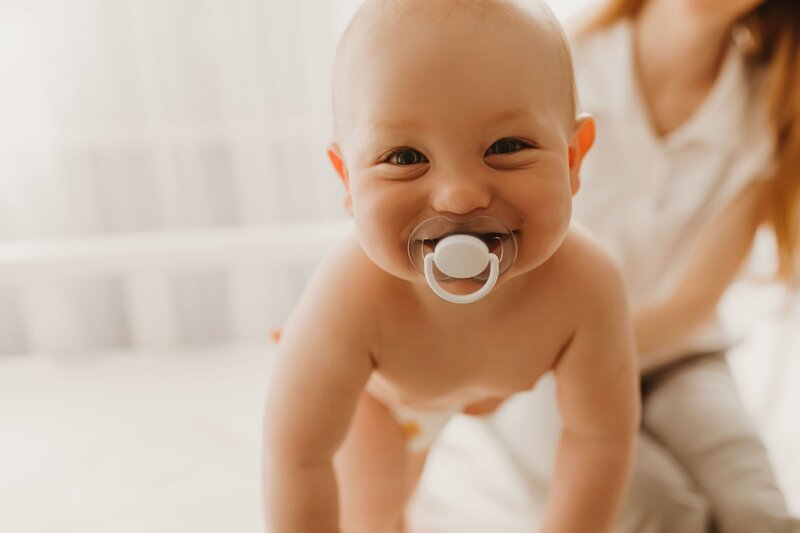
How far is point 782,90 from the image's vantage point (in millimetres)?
930

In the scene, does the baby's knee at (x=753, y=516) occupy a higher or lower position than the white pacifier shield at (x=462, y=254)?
lower

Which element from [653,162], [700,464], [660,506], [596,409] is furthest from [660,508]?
[653,162]

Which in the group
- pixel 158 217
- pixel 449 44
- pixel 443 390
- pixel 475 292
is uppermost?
pixel 449 44

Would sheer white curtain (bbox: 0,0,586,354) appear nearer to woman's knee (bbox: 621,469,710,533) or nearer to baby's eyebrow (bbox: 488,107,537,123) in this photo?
woman's knee (bbox: 621,469,710,533)

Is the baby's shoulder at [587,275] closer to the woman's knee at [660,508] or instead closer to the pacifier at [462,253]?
the pacifier at [462,253]

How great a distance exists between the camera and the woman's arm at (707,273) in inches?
36.2

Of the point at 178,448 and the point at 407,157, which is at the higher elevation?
the point at 407,157

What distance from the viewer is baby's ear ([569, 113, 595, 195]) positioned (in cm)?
49

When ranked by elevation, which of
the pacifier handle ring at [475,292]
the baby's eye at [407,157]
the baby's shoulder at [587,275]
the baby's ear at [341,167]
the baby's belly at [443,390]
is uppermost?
the baby's eye at [407,157]

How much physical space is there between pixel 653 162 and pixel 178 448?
65cm

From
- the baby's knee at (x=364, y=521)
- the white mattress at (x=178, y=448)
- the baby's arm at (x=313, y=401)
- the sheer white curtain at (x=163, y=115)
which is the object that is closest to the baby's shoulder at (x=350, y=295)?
the baby's arm at (x=313, y=401)

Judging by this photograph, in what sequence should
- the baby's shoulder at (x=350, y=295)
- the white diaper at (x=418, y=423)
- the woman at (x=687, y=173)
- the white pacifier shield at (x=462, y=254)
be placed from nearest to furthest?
the white pacifier shield at (x=462, y=254)
the baby's shoulder at (x=350, y=295)
the white diaper at (x=418, y=423)
the woman at (x=687, y=173)

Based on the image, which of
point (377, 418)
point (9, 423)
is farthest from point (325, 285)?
point (9, 423)

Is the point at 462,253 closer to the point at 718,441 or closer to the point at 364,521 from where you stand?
the point at 364,521
